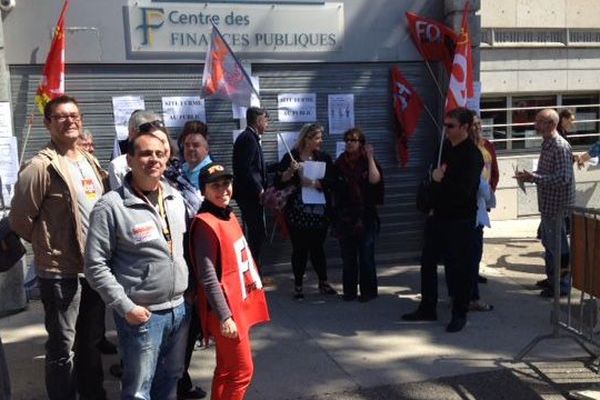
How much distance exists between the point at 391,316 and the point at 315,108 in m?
2.61

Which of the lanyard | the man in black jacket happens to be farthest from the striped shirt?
the lanyard

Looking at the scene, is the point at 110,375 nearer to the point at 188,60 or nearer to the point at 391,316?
the point at 391,316

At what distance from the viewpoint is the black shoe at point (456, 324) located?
5.57 m

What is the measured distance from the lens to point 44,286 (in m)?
3.74

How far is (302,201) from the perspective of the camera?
20.7 ft

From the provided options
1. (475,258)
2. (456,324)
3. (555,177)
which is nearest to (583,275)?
(456,324)

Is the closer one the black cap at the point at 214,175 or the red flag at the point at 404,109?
the black cap at the point at 214,175

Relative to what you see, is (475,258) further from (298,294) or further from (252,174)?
(252,174)

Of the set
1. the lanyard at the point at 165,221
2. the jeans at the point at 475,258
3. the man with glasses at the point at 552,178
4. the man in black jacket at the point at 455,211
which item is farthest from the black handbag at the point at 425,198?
the lanyard at the point at 165,221

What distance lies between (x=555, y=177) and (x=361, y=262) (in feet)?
6.69

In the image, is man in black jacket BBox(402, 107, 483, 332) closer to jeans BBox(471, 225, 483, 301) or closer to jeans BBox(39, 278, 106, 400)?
jeans BBox(471, 225, 483, 301)

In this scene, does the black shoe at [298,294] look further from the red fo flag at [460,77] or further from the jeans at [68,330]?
the jeans at [68,330]

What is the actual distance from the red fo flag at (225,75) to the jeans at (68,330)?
2616 mm

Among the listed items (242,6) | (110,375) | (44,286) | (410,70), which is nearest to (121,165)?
(44,286)
